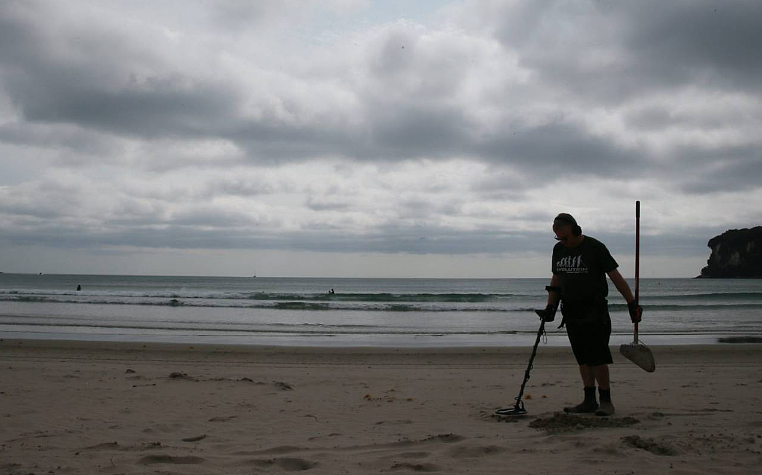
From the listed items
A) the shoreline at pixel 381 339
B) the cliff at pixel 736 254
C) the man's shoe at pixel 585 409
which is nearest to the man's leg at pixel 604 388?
the man's shoe at pixel 585 409

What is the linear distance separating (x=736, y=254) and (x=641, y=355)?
128 meters

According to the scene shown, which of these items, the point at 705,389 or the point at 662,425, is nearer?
the point at 662,425

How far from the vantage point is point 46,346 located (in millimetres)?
13422

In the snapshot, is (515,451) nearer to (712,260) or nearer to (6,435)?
(6,435)

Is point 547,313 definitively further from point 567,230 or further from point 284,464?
point 284,464

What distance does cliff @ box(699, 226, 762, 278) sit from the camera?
367 ft

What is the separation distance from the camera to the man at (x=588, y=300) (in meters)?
5.21

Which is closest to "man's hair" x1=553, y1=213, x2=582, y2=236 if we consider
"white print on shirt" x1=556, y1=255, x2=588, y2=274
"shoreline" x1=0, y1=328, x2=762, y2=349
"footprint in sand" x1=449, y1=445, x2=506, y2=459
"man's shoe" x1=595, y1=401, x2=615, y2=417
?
"white print on shirt" x1=556, y1=255, x2=588, y2=274

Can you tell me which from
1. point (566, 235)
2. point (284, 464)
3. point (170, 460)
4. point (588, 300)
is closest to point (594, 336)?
point (588, 300)

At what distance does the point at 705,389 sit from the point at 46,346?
12809 mm

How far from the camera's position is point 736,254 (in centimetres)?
11544

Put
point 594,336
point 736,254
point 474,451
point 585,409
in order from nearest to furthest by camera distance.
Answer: point 474,451, point 594,336, point 585,409, point 736,254

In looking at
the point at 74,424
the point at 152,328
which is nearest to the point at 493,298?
the point at 152,328

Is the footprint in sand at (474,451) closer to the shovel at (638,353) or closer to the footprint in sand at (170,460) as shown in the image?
the footprint in sand at (170,460)
